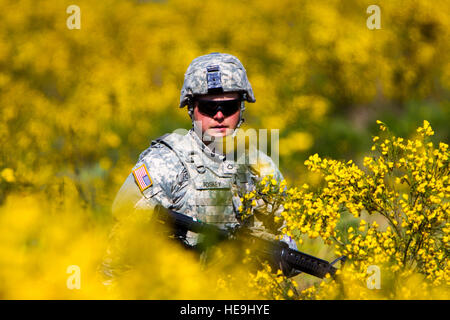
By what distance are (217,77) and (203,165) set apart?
20.5 inches

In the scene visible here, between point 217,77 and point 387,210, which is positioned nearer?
point 387,210

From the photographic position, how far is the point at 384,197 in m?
3.09

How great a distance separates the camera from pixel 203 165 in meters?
3.52

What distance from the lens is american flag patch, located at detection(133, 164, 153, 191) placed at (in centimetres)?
338

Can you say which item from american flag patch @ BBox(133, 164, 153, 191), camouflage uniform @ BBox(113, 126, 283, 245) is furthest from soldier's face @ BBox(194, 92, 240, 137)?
american flag patch @ BBox(133, 164, 153, 191)

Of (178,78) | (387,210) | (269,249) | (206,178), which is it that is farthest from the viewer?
(178,78)

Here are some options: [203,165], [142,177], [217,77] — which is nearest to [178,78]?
[217,77]

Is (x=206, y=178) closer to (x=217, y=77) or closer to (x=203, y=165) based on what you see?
(x=203, y=165)

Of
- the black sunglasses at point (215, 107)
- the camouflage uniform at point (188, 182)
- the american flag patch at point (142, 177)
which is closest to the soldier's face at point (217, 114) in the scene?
the black sunglasses at point (215, 107)

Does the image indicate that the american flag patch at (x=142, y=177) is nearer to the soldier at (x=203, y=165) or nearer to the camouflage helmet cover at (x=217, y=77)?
the soldier at (x=203, y=165)

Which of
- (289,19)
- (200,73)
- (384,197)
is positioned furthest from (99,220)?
(289,19)

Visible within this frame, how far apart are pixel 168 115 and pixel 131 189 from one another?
17.1 feet

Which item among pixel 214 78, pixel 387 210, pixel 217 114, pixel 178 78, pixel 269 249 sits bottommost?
pixel 269 249
